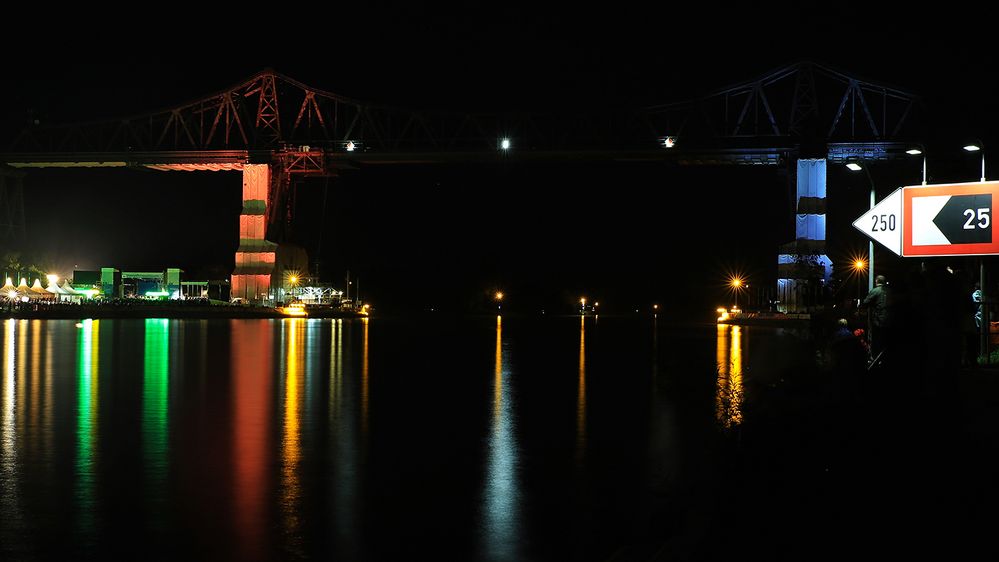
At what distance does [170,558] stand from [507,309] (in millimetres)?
125450

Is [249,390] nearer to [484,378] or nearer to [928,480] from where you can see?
[484,378]

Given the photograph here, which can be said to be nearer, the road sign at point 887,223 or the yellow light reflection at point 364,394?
the yellow light reflection at point 364,394

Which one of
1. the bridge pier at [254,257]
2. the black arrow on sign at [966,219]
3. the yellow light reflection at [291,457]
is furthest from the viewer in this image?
the bridge pier at [254,257]

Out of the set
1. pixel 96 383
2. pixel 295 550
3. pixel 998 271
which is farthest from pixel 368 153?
pixel 295 550

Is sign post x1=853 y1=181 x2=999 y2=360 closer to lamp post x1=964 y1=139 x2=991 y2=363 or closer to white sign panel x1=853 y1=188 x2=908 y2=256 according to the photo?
white sign panel x1=853 y1=188 x2=908 y2=256

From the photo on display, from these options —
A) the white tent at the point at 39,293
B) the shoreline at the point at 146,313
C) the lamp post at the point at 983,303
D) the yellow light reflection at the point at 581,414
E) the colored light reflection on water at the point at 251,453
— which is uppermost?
the lamp post at the point at 983,303

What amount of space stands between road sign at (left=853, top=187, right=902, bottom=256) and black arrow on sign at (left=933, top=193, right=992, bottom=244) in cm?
53

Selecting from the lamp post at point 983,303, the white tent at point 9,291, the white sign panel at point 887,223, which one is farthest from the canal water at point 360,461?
the white tent at point 9,291

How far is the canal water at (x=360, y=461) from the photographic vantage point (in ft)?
26.0

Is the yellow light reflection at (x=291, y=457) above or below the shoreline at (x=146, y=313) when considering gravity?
above

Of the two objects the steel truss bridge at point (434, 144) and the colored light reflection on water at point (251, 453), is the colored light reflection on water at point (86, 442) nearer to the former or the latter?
the colored light reflection on water at point (251, 453)

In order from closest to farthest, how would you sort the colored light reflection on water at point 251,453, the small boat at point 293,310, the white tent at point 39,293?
1. the colored light reflection on water at point 251,453
2. the small boat at point 293,310
3. the white tent at point 39,293

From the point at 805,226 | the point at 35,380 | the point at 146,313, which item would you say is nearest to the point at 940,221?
the point at 35,380

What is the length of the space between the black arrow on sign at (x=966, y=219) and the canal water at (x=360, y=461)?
3287mm
